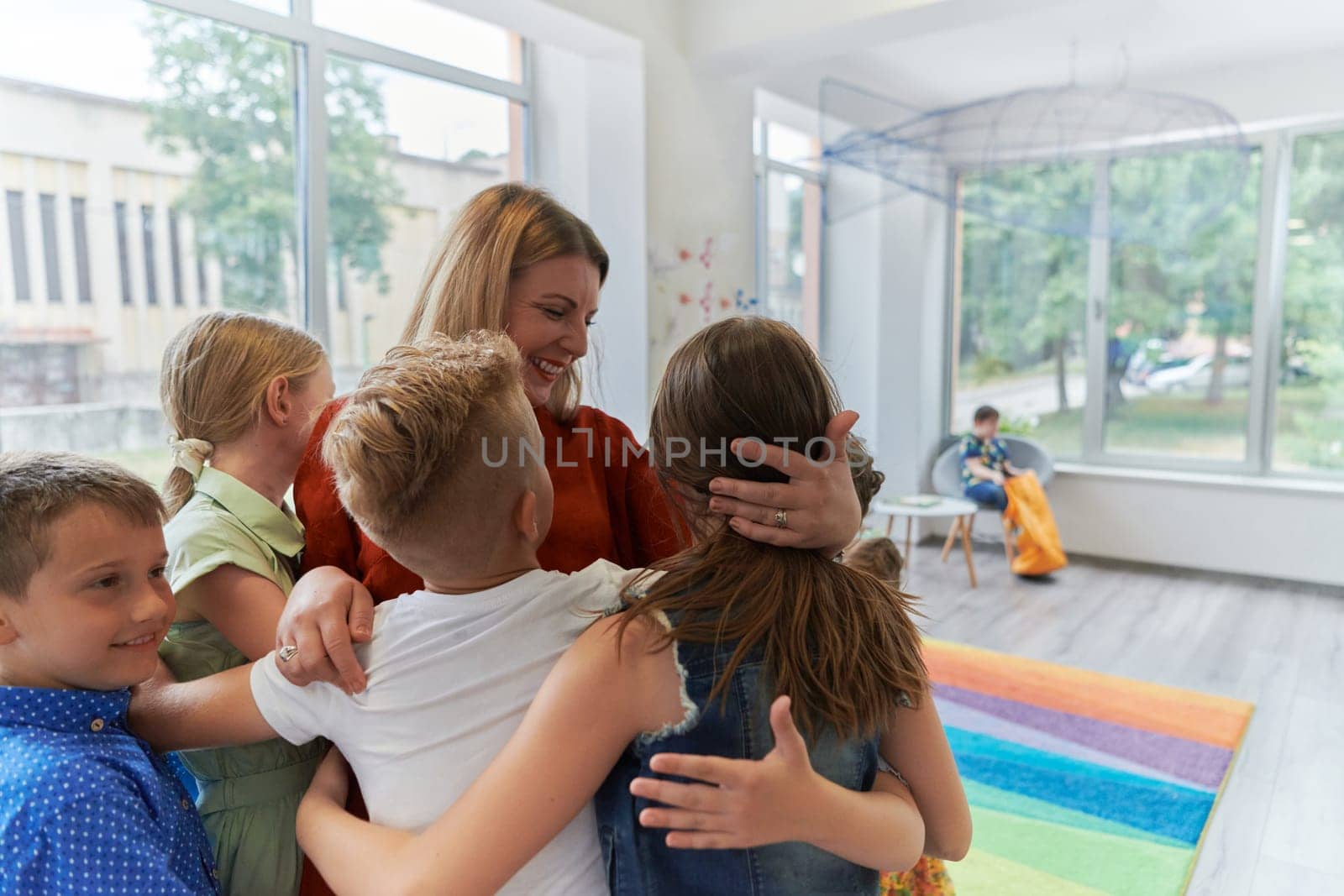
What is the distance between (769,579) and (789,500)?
2.9 inches

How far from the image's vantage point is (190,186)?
2832 mm

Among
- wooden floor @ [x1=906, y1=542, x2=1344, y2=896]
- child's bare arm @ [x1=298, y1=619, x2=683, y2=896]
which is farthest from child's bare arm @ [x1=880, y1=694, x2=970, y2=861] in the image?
wooden floor @ [x1=906, y1=542, x2=1344, y2=896]

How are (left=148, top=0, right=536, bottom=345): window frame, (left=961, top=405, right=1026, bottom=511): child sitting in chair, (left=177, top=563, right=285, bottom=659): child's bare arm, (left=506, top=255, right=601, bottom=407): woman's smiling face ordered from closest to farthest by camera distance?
(left=177, top=563, right=285, bottom=659): child's bare arm → (left=506, top=255, right=601, bottom=407): woman's smiling face → (left=148, top=0, right=536, bottom=345): window frame → (left=961, top=405, right=1026, bottom=511): child sitting in chair

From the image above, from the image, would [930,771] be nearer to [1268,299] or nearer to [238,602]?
[238,602]

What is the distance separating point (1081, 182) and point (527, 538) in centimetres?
616

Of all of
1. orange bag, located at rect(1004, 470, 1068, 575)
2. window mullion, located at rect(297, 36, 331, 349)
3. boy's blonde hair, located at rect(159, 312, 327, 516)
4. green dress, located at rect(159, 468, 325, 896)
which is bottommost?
orange bag, located at rect(1004, 470, 1068, 575)

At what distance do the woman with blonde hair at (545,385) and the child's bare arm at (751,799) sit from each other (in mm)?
388

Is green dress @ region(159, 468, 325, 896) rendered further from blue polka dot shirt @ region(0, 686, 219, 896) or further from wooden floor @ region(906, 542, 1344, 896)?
wooden floor @ region(906, 542, 1344, 896)

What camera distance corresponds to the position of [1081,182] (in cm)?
605

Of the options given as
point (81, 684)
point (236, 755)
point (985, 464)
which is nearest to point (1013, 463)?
point (985, 464)

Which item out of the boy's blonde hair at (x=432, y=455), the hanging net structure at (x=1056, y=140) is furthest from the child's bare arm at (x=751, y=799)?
the hanging net structure at (x=1056, y=140)

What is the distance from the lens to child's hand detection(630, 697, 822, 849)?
0.74m

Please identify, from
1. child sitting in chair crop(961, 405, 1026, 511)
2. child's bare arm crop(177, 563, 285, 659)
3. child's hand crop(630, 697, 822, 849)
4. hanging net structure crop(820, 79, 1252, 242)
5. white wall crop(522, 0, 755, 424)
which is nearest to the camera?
child's hand crop(630, 697, 822, 849)

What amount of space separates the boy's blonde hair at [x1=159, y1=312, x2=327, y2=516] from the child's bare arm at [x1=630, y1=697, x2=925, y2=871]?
2.31 feet
